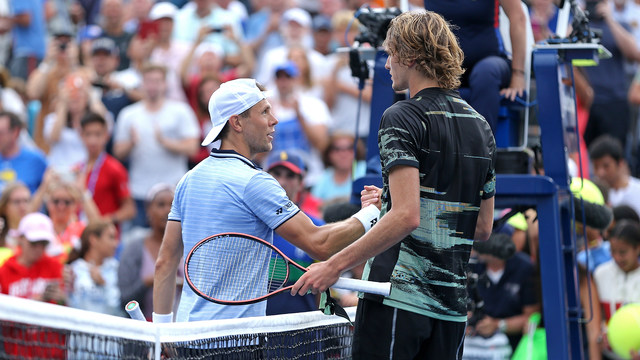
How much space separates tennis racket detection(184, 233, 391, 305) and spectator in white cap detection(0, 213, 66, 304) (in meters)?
4.22

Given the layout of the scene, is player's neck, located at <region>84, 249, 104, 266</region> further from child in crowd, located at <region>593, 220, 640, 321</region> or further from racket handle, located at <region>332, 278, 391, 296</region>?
racket handle, located at <region>332, 278, 391, 296</region>

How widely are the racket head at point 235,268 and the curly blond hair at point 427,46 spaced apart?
961mm

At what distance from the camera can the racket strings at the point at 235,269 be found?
4102mm

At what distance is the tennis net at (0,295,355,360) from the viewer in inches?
135

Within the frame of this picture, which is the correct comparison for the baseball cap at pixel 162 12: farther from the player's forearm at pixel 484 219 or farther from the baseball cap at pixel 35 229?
the player's forearm at pixel 484 219

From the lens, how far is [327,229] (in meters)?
4.36

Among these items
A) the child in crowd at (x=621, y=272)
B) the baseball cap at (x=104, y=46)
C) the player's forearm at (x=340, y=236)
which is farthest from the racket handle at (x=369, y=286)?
the baseball cap at (x=104, y=46)

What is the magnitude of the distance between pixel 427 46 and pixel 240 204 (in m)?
1.10

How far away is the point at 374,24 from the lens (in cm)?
597

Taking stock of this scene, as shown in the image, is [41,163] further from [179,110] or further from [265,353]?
[265,353]

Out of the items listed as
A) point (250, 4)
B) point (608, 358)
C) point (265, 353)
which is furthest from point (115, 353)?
point (250, 4)

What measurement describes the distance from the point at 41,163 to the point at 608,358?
619 cm

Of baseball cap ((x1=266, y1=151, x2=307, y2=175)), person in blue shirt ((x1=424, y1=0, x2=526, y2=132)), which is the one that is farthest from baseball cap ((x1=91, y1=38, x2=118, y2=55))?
person in blue shirt ((x1=424, y1=0, x2=526, y2=132))

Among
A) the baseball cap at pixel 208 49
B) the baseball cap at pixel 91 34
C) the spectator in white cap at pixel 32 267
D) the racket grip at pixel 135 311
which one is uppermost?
the baseball cap at pixel 91 34
